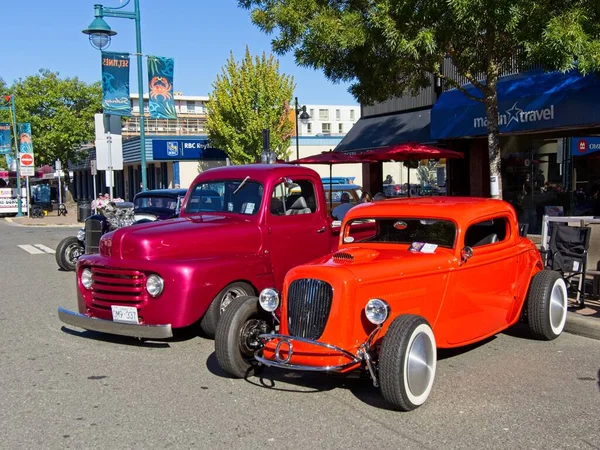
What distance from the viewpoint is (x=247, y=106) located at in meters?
30.5

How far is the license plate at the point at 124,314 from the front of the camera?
6410 mm

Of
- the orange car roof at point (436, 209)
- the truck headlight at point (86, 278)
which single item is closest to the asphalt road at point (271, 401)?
the truck headlight at point (86, 278)

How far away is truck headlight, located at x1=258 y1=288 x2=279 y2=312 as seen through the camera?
5410 mm

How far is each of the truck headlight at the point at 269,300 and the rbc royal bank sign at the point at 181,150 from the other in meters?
30.5

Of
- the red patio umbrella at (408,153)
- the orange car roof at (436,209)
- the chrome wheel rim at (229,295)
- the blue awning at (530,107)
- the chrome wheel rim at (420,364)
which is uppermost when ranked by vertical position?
the blue awning at (530,107)

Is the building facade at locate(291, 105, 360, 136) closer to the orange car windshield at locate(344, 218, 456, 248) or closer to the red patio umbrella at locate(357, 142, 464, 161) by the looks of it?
the red patio umbrella at locate(357, 142, 464, 161)

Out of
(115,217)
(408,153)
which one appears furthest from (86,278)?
(408,153)

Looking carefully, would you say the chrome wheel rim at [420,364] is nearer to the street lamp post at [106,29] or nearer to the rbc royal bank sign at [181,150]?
the street lamp post at [106,29]

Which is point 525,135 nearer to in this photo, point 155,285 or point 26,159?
point 155,285

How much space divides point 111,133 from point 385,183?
1047 cm

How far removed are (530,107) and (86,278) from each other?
31.4 feet

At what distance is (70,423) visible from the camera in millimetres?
4656

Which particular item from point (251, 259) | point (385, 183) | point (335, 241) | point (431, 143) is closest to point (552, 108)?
point (431, 143)

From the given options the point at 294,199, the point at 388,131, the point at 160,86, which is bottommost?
the point at 294,199
